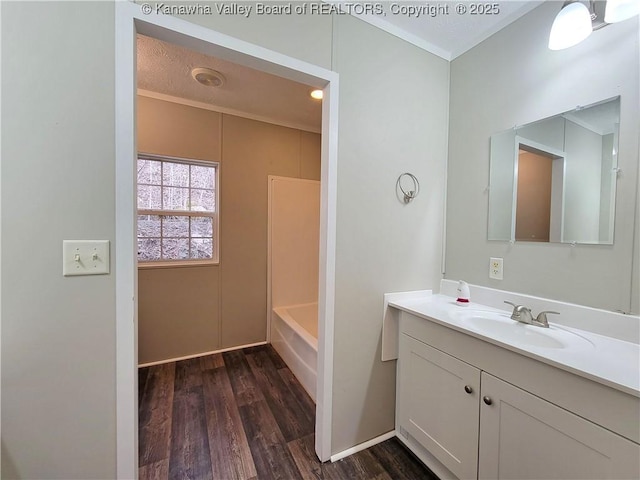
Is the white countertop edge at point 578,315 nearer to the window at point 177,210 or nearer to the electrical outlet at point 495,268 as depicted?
the electrical outlet at point 495,268

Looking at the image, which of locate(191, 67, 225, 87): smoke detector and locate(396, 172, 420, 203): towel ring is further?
locate(191, 67, 225, 87): smoke detector

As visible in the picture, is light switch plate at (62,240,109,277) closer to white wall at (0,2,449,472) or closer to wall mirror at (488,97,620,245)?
white wall at (0,2,449,472)

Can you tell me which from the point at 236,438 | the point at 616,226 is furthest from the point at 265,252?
the point at 616,226

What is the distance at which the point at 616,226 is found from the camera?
3.56 feet

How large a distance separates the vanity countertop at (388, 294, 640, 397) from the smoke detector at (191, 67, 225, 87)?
221 centimetres

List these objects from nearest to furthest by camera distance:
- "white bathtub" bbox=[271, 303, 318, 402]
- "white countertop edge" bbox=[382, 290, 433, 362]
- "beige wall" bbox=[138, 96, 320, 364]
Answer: "white countertop edge" bbox=[382, 290, 433, 362]
"white bathtub" bbox=[271, 303, 318, 402]
"beige wall" bbox=[138, 96, 320, 364]

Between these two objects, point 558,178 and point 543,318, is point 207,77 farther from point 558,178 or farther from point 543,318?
point 543,318

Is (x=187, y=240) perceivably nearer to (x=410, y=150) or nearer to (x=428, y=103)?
(x=410, y=150)

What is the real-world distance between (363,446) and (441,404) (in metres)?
0.59

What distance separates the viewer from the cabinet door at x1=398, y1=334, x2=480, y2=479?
3.85 ft

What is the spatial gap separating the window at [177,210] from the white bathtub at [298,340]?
978 millimetres

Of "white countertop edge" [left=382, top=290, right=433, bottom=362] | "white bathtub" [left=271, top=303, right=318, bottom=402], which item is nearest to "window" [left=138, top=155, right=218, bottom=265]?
"white bathtub" [left=271, top=303, right=318, bottom=402]

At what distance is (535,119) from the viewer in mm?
1364

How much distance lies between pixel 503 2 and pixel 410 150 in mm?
853
